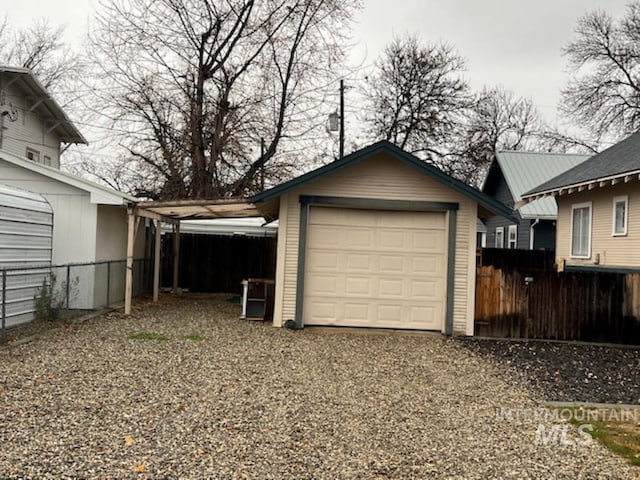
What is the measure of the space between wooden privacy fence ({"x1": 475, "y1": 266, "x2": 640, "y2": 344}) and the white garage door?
1.23 metres

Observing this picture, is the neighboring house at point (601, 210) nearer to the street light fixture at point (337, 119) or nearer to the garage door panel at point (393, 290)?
the garage door panel at point (393, 290)

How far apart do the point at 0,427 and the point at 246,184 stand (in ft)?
57.6

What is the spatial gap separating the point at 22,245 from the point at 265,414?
24.0 feet

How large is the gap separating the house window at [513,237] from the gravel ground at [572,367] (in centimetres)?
1382

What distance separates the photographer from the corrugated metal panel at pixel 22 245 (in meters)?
10.2

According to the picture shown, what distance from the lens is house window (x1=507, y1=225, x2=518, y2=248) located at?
2404 cm

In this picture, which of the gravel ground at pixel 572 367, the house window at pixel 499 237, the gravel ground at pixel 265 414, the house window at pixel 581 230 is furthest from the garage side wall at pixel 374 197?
the house window at pixel 499 237

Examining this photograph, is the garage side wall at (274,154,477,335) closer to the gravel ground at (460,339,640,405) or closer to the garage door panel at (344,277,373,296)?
the garage door panel at (344,277,373,296)

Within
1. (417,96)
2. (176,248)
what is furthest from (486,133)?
(176,248)

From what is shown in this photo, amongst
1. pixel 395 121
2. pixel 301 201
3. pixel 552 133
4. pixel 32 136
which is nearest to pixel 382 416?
pixel 301 201

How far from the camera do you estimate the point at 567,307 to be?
10953 mm

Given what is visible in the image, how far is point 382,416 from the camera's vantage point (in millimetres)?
5848

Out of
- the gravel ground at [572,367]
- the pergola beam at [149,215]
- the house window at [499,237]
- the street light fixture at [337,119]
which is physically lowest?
the gravel ground at [572,367]

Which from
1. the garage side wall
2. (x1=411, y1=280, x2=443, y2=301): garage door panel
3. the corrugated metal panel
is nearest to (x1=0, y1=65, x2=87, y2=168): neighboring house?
the corrugated metal panel
